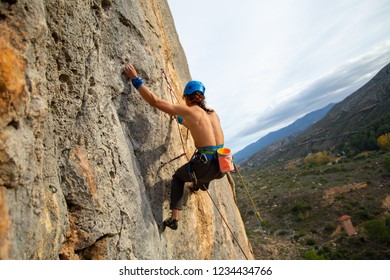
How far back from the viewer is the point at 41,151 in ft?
10.3

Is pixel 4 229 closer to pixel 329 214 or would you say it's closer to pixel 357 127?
pixel 329 214

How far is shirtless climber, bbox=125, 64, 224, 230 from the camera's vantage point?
5094mm

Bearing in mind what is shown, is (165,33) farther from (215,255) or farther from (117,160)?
(215,255)

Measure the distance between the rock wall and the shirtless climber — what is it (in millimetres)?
265

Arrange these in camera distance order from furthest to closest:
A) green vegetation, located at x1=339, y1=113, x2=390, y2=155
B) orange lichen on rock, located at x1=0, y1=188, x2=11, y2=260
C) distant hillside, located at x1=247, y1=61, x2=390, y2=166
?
distant hillside, located at x1=247, y1=61, x2=390, y2=166 → green vegetation, located at x1=339, y1=113, x2=390, y2=155 → orange lichen on rock, located at x1=0, y1=188, x2=11, y2=260

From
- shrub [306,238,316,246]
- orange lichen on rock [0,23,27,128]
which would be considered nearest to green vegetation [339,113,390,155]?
shrub [306,238,316,246]

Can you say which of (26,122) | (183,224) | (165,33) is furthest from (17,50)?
(165,33)

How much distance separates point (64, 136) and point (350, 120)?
156244 millimetres

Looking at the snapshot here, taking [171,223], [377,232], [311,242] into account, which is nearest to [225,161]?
[171,223]

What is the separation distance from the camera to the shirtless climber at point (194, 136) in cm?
509

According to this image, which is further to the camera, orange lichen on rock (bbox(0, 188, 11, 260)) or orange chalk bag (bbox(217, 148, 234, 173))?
orange chalk bag (bbox(217, 148, 234, 173))

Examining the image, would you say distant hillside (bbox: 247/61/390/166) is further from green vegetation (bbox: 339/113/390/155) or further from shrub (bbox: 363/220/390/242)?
shrub (bbox: 363/220/390/242)

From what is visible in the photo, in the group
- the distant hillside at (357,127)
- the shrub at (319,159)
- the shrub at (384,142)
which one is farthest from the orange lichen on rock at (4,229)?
the shrub at (319,159)
